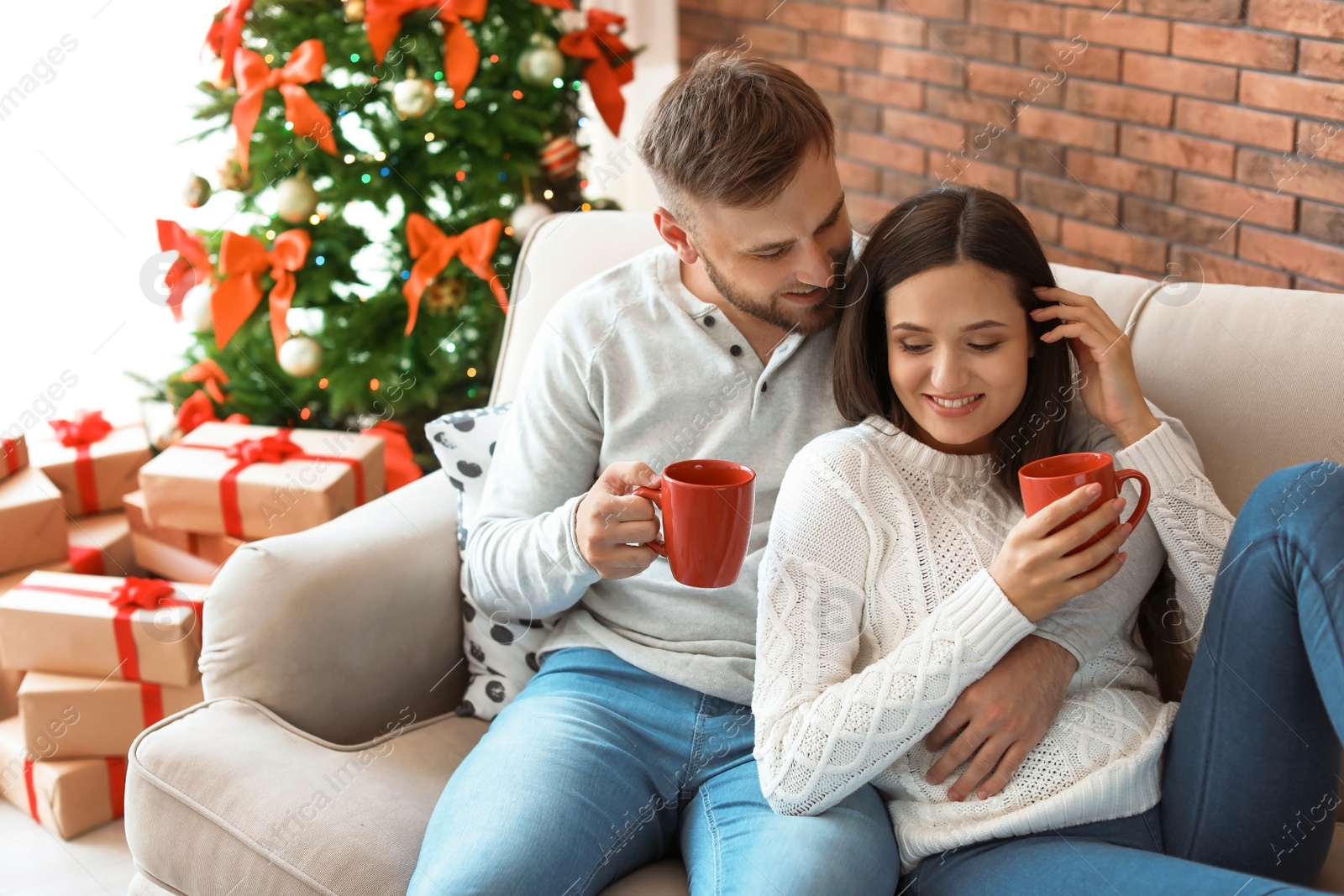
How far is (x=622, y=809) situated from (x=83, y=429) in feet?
5.63

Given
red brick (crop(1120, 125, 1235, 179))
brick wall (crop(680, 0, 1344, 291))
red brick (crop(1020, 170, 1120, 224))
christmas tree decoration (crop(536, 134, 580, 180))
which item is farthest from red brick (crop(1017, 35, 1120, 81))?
christmas tree decoration (crop(536, 134, 580, 180))

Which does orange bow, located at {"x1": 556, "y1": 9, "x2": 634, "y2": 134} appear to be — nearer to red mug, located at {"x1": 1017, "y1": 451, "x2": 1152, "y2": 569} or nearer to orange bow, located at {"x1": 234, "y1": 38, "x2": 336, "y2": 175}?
orange bow, located at {"x1": 234, "y1": 38, "x2": 336, "y2": 175}

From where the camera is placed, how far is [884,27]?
312 cm

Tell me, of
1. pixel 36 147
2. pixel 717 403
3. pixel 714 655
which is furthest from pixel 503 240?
pixel 714 655

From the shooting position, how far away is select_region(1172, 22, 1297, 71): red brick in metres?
2.18

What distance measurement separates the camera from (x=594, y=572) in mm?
1328

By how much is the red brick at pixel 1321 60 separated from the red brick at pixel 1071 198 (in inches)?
20.2

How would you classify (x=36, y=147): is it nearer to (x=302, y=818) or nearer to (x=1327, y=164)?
(x=302, y=818)

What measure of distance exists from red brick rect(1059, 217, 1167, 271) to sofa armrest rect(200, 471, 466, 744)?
1713 mm

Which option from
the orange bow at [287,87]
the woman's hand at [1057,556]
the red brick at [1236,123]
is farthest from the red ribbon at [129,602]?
the red brick at [1236,123]

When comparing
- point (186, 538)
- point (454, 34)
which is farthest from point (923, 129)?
point (186, 538)

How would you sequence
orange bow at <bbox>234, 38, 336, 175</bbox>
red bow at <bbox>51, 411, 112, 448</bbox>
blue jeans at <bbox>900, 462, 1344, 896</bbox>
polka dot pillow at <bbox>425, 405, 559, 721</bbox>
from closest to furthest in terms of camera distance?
blue jeans at <bbox>900, 462, 1344, 896</bbox> → polka dot pillow at <bbox>425, 405, 559, 721</bbox> → orange bow at <bbox>234, 38, 336, 175</bbox> → red bow at <bbox>51, 411, 112, 448</bbox>

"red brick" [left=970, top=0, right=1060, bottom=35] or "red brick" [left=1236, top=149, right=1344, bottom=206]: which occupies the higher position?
"red brick" [left=970, top=0, right=1060, bottom=35]

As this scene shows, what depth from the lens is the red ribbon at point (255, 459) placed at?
7.07ft
